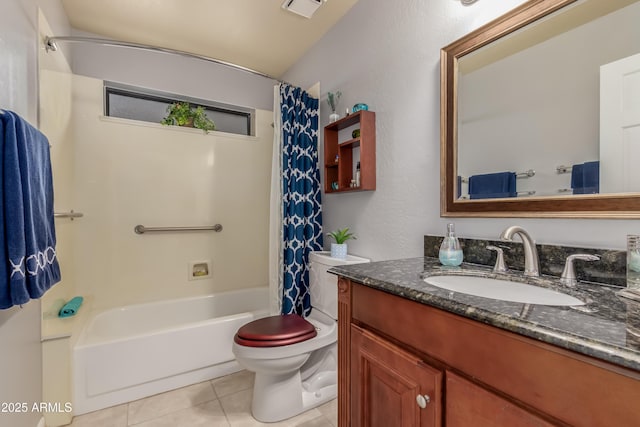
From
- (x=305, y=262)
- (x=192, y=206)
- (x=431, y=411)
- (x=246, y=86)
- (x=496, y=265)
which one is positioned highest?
(x=246, y=86)

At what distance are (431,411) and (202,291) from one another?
2234mm

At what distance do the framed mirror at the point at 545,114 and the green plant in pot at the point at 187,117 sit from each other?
196 cm

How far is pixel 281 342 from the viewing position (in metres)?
1.45

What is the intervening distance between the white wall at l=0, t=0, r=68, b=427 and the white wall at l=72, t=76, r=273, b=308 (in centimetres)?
77

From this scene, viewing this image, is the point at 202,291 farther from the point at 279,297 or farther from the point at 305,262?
the point at 305,262

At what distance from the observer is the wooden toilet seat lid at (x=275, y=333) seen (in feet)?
4.73

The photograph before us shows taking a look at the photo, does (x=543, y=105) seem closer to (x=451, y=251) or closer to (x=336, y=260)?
(x=451, y=251)

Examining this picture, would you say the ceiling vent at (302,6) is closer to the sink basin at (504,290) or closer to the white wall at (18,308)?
the white wall at (18,308)

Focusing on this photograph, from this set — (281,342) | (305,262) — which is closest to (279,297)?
(305,262)

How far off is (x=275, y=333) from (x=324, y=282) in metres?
0.41

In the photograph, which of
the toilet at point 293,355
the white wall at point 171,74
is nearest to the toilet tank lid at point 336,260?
the toilet at point 293,355

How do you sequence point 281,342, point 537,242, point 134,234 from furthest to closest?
point 134,234 → point 281,342 → point 537,242

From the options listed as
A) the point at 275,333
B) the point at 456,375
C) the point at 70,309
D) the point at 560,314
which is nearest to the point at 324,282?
the point at 275,333

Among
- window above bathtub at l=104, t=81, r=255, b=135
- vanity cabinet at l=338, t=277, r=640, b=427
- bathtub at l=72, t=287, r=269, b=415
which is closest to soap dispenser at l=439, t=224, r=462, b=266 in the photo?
vanity cabinet at l=338, t=277, r=640, b=427
